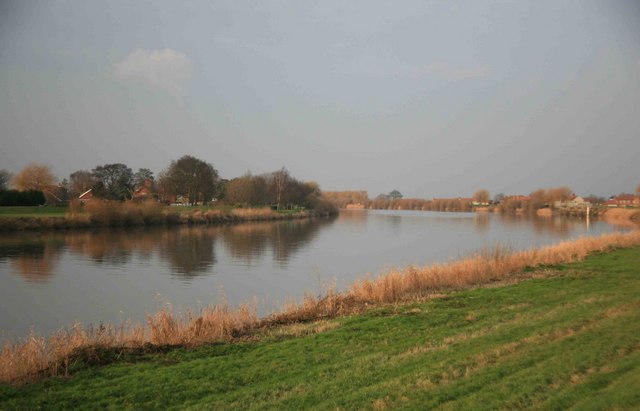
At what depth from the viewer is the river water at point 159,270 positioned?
12555 millimetres

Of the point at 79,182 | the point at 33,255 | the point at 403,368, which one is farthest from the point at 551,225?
the point at 79,182

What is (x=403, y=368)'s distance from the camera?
219 inches

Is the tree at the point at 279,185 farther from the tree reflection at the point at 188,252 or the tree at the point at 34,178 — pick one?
the tree reflection at the point at 188,252

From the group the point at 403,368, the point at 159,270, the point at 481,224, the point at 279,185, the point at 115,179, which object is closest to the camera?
the point at 403,368

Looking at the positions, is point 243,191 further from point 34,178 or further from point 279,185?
point 34,178

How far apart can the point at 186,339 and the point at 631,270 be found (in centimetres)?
1249

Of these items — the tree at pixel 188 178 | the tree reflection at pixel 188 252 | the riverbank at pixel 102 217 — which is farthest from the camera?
the tree at pixel 188 178

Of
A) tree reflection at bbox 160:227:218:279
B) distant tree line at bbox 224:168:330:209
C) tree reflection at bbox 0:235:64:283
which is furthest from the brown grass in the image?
tree reflection at bbox 0:235:64:283

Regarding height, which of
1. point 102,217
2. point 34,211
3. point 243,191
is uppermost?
point 243,191

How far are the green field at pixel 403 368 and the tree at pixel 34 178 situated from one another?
58297 mm

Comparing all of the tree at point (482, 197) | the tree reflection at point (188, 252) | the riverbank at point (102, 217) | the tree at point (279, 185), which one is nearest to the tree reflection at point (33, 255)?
the riverbank at point (102, 217)

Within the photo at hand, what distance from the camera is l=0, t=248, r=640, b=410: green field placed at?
4418 mm

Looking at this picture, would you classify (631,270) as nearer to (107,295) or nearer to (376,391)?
(376,391)

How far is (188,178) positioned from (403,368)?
55.5 m
